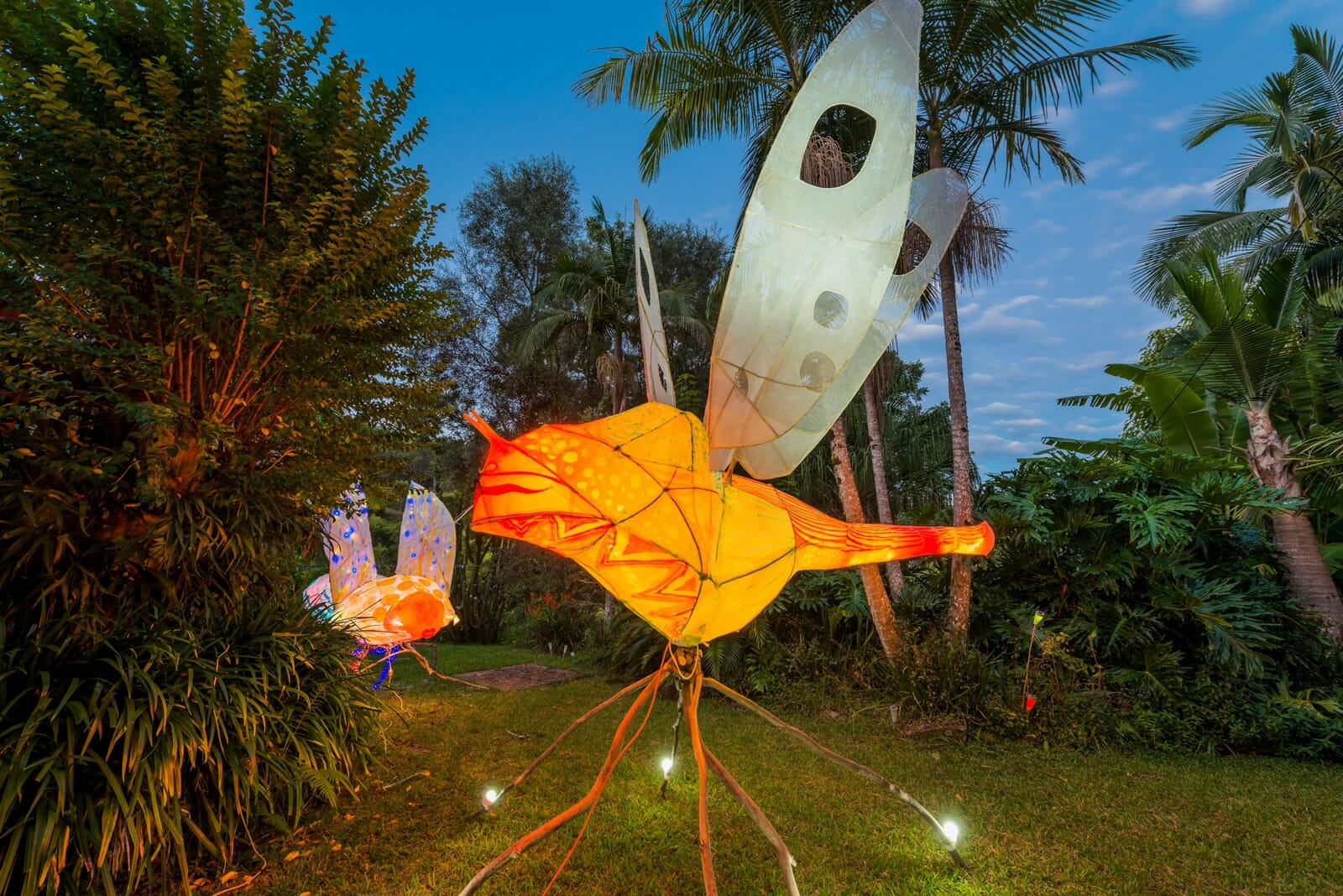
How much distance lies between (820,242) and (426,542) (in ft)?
16.7

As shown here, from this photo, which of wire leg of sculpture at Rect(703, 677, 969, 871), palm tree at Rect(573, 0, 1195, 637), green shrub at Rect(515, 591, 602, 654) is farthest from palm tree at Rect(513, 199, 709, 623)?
wire leg of sculpture at Rect(703, 677, 969, 871)

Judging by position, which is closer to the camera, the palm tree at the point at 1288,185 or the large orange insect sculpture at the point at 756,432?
the large orange insect sculpture at the point at 756,432

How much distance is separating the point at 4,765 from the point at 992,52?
325 inches

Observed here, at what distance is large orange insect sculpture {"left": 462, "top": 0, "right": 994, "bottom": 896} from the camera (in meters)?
1.55

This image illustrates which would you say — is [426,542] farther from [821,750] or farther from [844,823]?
[821,750]

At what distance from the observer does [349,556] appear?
16.3 feet

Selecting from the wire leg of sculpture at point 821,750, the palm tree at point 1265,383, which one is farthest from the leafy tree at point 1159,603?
the wire leg of sculpture at point 821,750

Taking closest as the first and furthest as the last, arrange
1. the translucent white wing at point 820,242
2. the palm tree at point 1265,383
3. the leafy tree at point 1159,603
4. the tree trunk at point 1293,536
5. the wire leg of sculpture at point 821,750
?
the translucent white wing at point 820,242 < the wire leg of sculpture at point 821,750 < the leafy tree at point 1159,603 < the tree trunk at point 1293,536 < the palm tree at point 1265,383

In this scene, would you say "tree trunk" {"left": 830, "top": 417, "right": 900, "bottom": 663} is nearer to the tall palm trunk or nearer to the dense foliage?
the tall palm trunk

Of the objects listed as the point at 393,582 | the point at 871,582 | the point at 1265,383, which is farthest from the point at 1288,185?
the point at 393,582

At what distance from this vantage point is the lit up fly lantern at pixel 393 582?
447cm

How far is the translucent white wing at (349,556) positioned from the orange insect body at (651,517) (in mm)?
3599

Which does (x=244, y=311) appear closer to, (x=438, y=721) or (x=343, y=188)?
(x=343, y=188)

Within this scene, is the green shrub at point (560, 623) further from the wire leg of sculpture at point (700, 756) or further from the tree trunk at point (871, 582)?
the wire leg of sculpture at point (700, 756)
